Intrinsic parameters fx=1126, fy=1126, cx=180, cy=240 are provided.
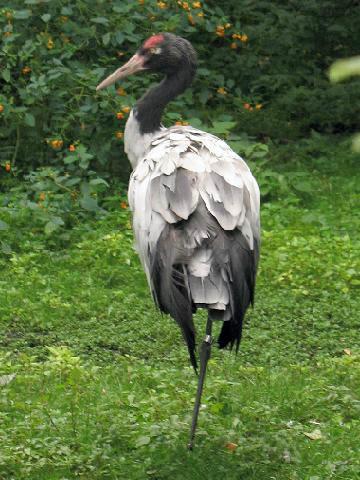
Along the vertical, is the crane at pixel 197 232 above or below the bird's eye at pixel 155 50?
below

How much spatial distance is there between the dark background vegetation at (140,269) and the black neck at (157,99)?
139 centimetres

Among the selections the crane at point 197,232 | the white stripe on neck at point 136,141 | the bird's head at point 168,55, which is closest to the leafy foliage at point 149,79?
the bird's head at point 168,55

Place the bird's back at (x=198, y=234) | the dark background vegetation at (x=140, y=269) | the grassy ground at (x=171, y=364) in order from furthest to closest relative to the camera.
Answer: the dark background vegetation at (x=140, y=269) < the grassy ground at (x=171, y=364) < the bird's back at (x=198, y=234)

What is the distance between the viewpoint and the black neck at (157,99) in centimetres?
654

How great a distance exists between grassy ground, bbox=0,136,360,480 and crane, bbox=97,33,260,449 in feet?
1.15

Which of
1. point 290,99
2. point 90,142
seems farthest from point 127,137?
point 290,99

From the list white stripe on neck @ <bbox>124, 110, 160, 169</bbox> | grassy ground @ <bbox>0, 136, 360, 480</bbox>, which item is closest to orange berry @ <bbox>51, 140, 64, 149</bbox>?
grassy ground @ <bbox>0, 136, 360, 480</bbox>

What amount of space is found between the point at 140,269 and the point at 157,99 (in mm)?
1741

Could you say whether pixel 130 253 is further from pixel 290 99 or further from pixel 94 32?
pixel 290 99

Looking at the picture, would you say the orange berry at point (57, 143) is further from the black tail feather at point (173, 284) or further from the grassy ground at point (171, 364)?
the black tail feather at point (173, 284)

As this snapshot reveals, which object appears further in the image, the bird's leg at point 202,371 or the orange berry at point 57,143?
the orange berry at point 57,143

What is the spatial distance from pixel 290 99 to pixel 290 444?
619 centimetres

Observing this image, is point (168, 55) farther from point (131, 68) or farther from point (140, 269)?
point (140, 269)

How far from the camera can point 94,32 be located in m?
9.53
